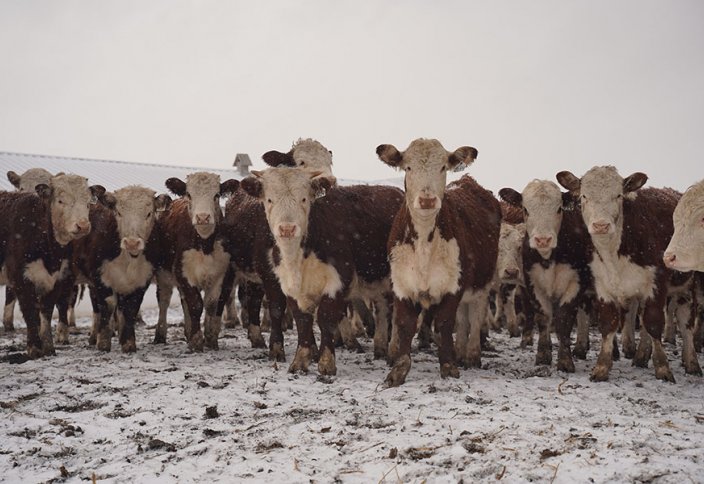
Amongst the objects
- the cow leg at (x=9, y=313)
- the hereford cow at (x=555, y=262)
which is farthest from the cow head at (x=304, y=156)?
the cow leg at (x=9, y=313)

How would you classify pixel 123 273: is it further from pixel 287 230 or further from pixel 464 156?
pixel 464 156

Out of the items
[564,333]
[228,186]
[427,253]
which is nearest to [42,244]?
[228,186]

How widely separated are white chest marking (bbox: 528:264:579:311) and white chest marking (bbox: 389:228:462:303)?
65.7 inches

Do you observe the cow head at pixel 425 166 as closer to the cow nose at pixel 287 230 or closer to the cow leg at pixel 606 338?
the cow nose at pixel 287 230

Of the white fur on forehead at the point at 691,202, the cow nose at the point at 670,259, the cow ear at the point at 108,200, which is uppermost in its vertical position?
the cow ear at the point at 108,200

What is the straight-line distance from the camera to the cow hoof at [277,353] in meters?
7.75

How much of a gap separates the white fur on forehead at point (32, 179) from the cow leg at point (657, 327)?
30.8ft

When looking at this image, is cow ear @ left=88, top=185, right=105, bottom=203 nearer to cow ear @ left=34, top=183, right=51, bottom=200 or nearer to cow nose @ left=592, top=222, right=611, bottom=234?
cow ear @ left=34, top=183, right=51, bottom=200

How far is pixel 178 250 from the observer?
870cm

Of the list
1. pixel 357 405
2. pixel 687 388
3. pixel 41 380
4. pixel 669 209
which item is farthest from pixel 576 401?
pixel 41 380

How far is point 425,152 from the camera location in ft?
20.8

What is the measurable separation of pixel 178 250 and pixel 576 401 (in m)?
5.75

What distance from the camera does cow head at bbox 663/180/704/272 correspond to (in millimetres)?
5227

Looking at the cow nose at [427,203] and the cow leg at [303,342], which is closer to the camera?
the cow nose at [427,203]
